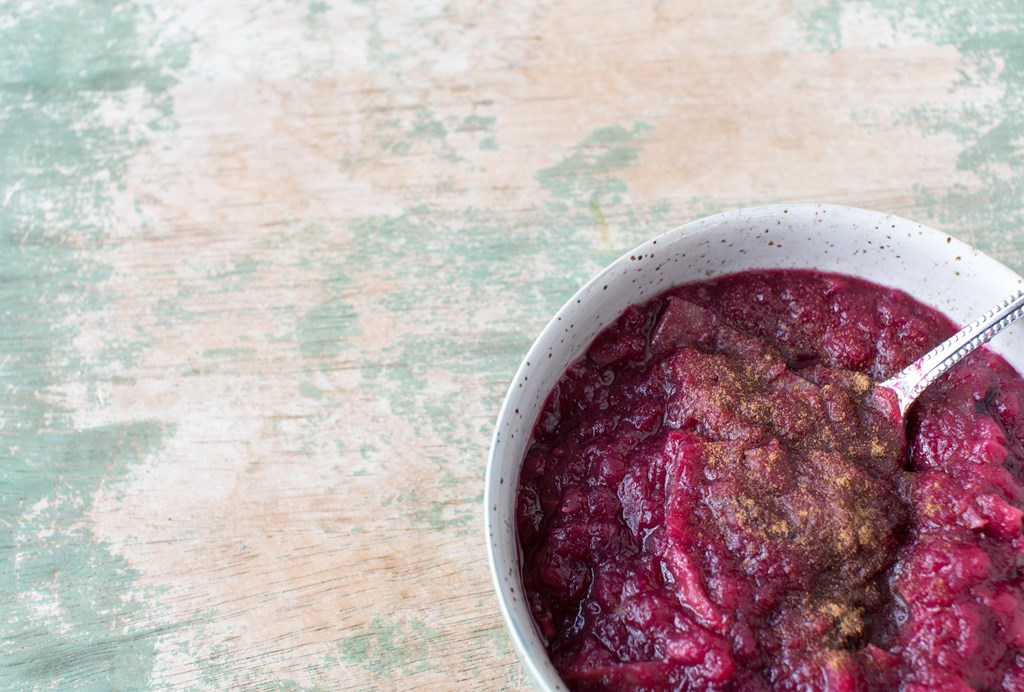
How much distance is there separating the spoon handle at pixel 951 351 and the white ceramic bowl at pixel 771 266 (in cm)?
10

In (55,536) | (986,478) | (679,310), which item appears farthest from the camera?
(55,536)

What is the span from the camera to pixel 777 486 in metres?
1.71

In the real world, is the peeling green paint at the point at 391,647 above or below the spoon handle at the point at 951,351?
below

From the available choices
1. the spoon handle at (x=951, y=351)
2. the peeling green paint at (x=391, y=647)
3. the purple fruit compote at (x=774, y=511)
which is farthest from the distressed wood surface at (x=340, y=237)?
the spoon handle at (x=951, y=351)

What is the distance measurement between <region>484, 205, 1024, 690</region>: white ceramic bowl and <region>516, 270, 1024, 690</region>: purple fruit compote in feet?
0.22

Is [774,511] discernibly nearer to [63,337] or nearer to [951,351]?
[951,351]

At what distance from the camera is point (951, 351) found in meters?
1.87

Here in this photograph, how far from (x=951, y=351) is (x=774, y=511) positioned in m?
0.59

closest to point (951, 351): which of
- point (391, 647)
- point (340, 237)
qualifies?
point (391, 647)

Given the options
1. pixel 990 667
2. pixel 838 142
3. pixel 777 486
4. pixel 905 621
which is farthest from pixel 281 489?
pixel 838 142

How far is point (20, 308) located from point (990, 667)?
2.78 meters

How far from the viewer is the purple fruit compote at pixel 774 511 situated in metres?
1.63

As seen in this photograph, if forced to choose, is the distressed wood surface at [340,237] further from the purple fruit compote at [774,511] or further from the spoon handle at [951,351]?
the spoon handle at [951,351]

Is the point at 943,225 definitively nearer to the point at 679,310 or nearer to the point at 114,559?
the point at 679,310
